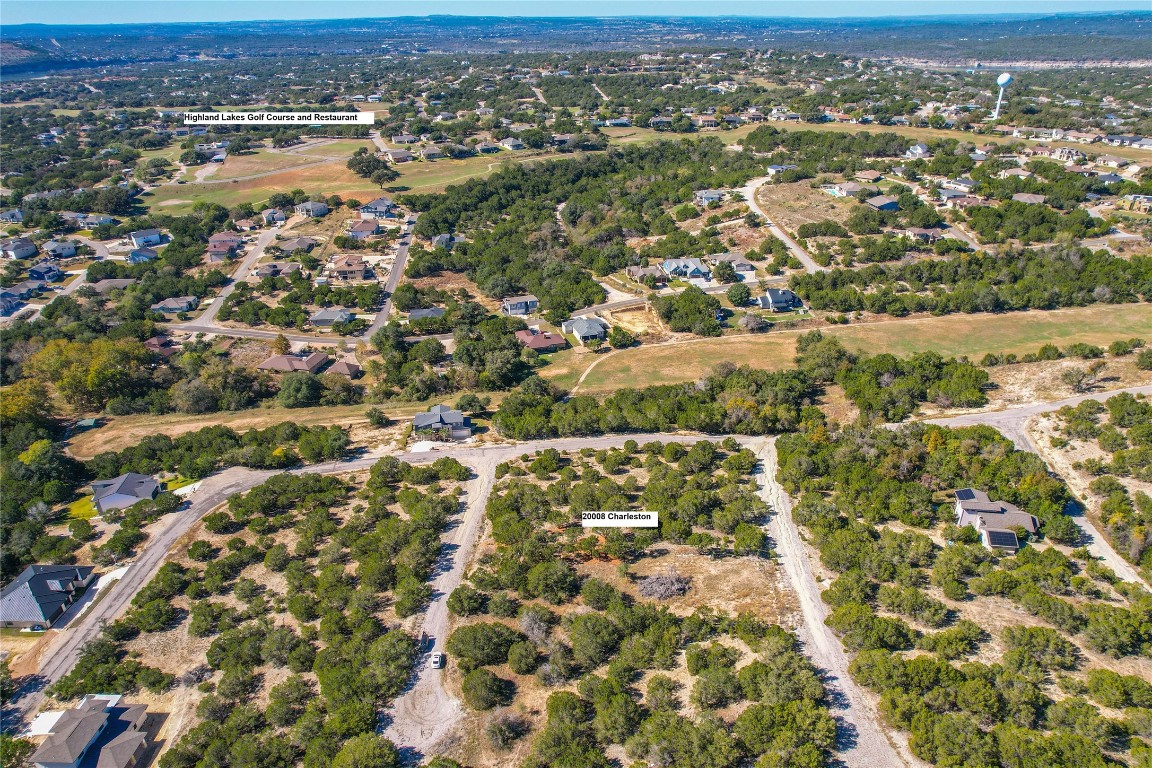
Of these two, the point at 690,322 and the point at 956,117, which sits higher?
the point at 956,117

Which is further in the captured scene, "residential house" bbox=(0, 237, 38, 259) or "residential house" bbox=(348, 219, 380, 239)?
"residential house" bbox=(348, 219, 380, 239)

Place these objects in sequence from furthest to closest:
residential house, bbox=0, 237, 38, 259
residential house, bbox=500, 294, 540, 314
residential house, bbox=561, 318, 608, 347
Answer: residential house, bbox=0, 237, 38, 259
residential house, bbox=500, 294, 540, 314
residential house, bbox=561, 318, 608, 347

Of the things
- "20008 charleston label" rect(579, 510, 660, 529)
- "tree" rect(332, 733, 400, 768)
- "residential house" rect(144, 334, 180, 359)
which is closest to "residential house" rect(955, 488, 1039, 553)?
"20008 charleston label" rect(579, 510, 660, 529)

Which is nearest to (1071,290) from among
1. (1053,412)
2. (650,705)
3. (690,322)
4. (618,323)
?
(1053,412)

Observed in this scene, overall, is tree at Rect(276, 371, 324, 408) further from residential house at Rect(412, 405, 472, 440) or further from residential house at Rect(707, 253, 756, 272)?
residential house at Rect(707, 253, 756, 272)

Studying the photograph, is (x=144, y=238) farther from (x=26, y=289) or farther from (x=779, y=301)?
(x=779, y=301)

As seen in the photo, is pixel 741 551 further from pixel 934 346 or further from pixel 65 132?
pixel 65 132
